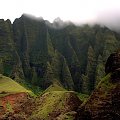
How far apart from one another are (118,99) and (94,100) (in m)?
12.5

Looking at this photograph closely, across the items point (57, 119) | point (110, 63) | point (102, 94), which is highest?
point (110, 63)

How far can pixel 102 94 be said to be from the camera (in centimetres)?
18488

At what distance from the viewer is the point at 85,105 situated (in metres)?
189

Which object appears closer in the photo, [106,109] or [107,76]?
[106,109]

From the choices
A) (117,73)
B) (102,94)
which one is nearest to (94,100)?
(102,94)

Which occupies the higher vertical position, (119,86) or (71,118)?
(119,86)

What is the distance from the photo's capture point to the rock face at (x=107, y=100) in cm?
17700

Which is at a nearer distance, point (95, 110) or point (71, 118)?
point (95, 110)

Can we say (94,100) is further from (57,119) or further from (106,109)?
(57,119)

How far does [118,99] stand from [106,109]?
6.79 metres

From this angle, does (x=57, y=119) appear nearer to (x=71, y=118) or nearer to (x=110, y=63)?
(x=71, y=118)

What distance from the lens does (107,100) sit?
180 metres

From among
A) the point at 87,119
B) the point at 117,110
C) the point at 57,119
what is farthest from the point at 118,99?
the point at 57,119

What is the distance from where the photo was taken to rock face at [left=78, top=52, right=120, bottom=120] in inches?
6969
